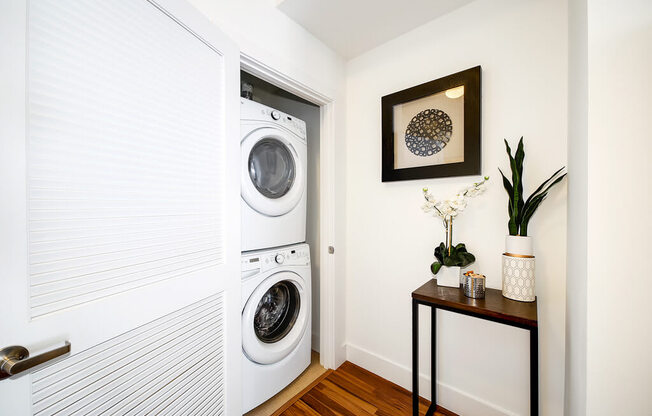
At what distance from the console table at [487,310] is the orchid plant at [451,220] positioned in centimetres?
14

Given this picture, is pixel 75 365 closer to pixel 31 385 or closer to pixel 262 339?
pixel 31 385

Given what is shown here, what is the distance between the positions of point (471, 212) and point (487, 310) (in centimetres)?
55

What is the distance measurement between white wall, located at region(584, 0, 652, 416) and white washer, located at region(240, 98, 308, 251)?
1.34m

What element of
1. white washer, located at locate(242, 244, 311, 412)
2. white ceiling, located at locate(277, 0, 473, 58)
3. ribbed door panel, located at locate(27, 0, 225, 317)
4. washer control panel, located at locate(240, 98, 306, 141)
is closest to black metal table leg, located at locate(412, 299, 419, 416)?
white washer, located at locate(242, 244, 311, 412)

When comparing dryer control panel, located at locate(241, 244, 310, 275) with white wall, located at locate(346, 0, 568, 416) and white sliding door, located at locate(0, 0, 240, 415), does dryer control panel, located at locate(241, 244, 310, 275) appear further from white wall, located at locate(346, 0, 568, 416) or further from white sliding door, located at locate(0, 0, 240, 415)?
white wall, located at locate(346, 0, 568, 416)

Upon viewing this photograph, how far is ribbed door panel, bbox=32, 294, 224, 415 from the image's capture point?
62cm

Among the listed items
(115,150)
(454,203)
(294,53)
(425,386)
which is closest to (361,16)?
(294,53)

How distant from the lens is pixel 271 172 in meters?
1.58

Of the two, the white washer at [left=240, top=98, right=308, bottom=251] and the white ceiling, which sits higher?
the white ceiling

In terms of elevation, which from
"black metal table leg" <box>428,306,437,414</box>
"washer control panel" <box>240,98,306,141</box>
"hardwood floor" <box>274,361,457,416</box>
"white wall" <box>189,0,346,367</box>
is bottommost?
"hardwood floor" <box>274,361,457,416</box>

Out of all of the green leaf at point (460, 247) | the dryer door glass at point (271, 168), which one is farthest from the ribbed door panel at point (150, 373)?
the green leaf at point (460, 247)

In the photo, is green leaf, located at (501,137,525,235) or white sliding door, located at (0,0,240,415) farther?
green leaf, located at (501,137,525,235)

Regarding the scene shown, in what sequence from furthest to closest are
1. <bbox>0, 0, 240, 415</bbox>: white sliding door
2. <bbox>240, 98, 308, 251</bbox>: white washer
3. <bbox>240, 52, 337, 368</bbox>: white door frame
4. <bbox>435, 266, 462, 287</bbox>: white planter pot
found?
<bbox>240, 52, 337, 368</bbox>: white door frame < <bbox>240, 98, 308, 251</bbox>: white washer < <bbox>435, 266, 462, 287</bbox>: white planter pot < <bbox>0, 0, 240, 415</bbox>: white sliding door

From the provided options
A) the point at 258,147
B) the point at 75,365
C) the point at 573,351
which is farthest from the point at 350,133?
the point at 75,365
